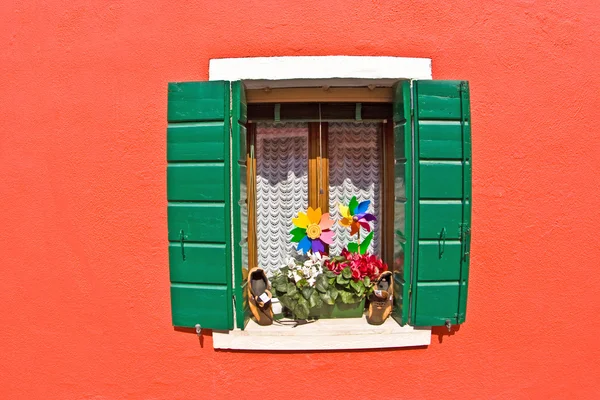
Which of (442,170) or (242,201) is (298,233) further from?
(442,170)

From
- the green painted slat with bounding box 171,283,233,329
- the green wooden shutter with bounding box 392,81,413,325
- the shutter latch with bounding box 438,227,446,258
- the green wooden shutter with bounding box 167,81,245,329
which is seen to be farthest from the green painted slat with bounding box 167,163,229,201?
the shutter latch with bounding box 438,227,446,258

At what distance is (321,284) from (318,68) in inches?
46.5

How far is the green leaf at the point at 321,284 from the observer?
219cm

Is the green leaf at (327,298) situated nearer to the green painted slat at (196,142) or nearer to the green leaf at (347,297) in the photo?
the green leaf at (347,297)

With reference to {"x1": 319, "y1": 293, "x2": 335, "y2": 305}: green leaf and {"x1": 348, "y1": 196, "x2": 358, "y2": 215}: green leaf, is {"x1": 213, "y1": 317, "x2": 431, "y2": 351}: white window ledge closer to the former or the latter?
{"x1": 319, "y1": 293, "x2": 335, "y2": 305}: green leaf

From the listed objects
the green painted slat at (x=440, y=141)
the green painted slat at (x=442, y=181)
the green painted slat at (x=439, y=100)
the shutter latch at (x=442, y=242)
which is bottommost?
the shutter latch at (x=442, y=242)

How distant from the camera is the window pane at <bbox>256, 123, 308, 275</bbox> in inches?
95.8

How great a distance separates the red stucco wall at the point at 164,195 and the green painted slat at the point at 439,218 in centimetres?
17

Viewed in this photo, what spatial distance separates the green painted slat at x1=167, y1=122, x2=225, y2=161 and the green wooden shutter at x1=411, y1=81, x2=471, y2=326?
1.05 metres

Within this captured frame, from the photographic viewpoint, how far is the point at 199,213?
6.87ft

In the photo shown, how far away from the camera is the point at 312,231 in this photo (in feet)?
7.55

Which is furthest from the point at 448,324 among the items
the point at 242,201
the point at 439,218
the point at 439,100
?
the point at 242,201

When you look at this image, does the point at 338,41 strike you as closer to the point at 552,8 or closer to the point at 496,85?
the point at 496,85

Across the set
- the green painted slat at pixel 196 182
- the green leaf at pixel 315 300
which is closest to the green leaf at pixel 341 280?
the green leaf at pixel 315 300
